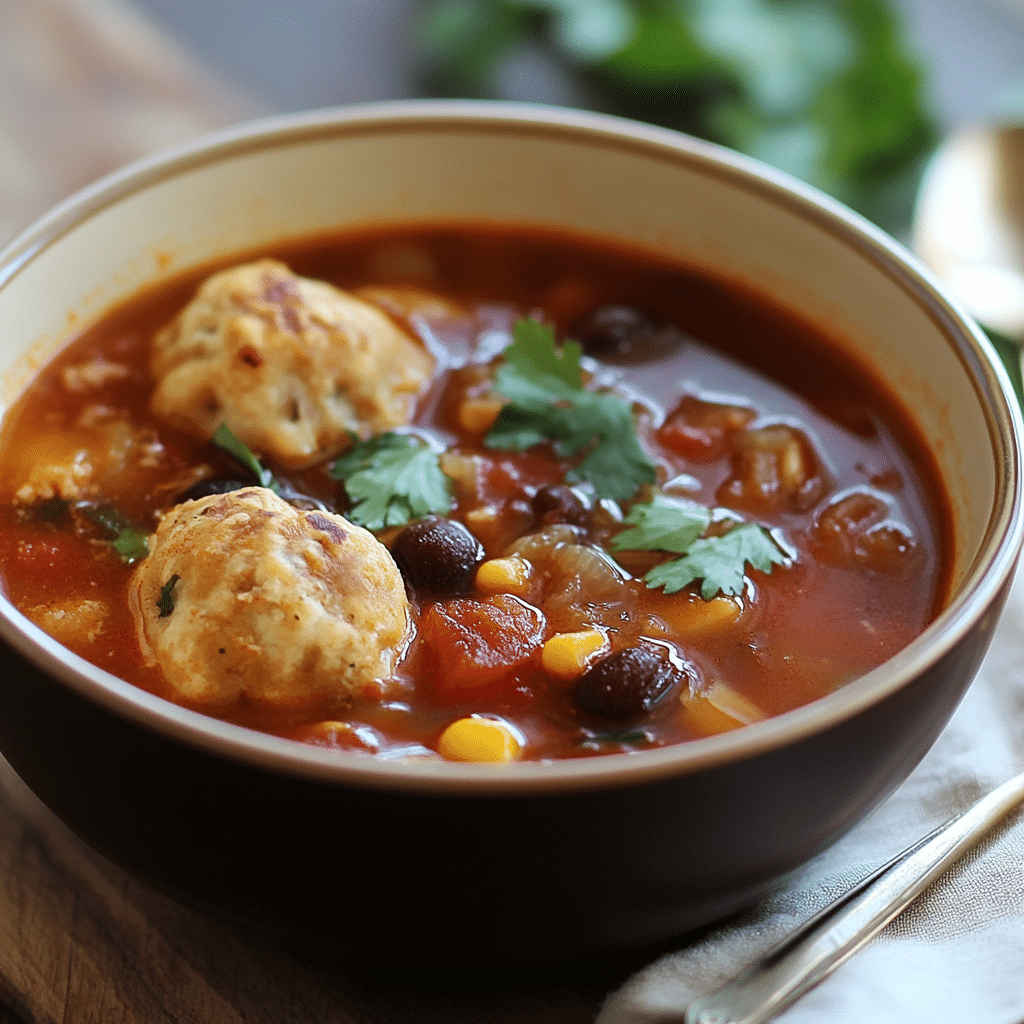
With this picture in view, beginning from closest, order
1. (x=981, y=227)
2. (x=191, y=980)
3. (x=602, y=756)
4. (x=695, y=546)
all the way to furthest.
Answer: (x=602, y=756) < (x=191, y=980) < (x=695, y=546) < (x=981, y=227)

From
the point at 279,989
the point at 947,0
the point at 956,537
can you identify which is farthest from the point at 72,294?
the point at 947,0

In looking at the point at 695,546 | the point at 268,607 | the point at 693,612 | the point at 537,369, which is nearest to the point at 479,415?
the point at 537,369

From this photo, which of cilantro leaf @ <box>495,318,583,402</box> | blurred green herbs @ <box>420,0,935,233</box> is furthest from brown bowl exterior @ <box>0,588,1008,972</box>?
blurred green herbs @ <box>420,0,935,233</box>

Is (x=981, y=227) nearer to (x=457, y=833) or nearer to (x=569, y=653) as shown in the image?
(x=569, y=653)

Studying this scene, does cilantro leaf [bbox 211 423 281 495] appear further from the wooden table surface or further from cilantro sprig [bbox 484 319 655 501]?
the wooden table surface

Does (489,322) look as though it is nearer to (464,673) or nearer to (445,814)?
(464,673)
